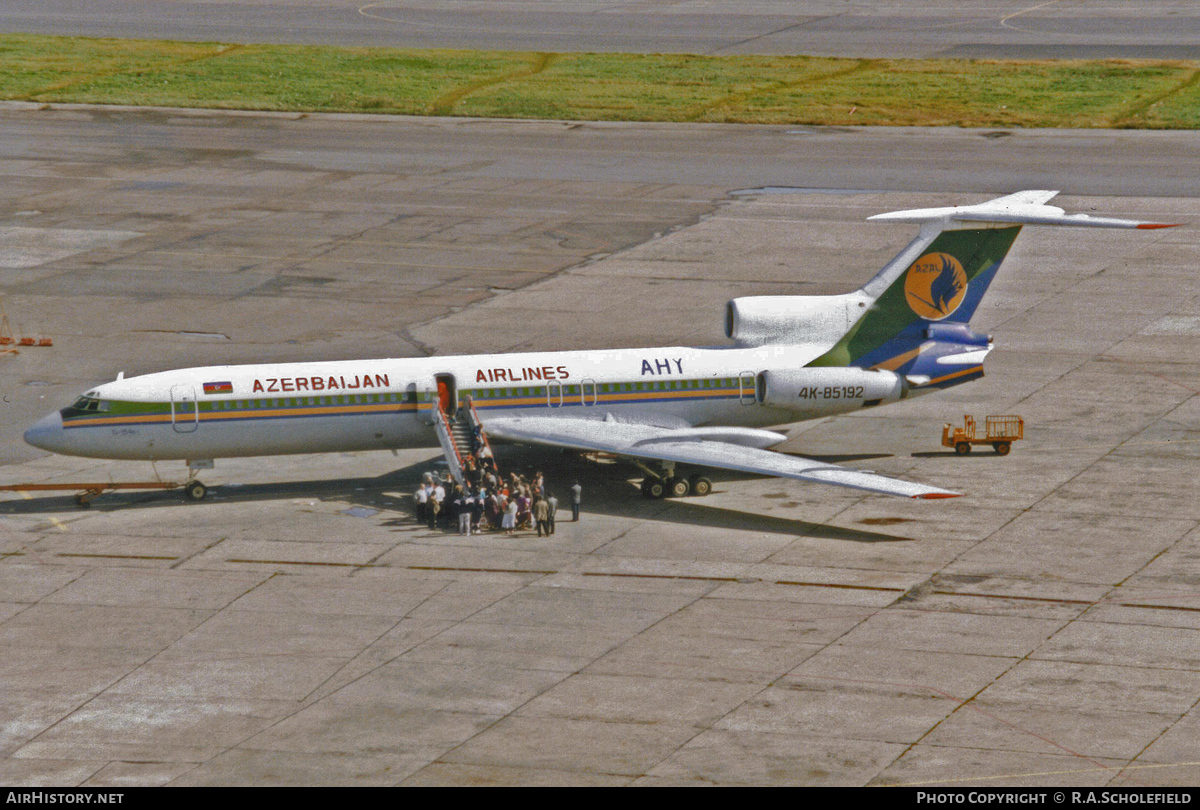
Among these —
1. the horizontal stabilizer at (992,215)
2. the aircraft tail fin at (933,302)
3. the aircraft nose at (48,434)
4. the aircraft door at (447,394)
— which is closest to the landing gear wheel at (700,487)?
the aircraft tail fin at (933,302)

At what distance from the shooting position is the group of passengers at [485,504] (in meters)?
40.3

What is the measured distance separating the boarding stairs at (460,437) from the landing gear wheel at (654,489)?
424cm

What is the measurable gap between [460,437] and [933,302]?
13510 millimetres

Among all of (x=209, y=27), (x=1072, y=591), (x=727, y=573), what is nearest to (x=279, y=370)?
(x=727, y=573)

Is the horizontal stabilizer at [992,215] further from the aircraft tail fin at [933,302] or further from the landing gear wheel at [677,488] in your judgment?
the landing gear wheel at [677,488]

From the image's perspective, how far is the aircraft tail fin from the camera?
44688 millimetres

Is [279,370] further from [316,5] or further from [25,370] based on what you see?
[316,5]

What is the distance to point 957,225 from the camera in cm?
4475

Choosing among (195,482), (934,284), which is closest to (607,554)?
(195,482)

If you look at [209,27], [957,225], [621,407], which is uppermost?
[209,27]

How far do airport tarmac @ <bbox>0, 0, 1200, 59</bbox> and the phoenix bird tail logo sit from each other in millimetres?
58825

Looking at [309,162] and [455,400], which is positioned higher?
[309,162]

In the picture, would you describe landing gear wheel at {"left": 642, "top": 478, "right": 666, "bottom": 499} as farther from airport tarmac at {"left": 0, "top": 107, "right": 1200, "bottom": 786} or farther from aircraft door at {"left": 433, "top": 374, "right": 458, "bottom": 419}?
aircraft door at {"left": 433, "top": 374, "right": 458, "bottom": 419}

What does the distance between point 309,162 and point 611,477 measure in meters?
43.8
